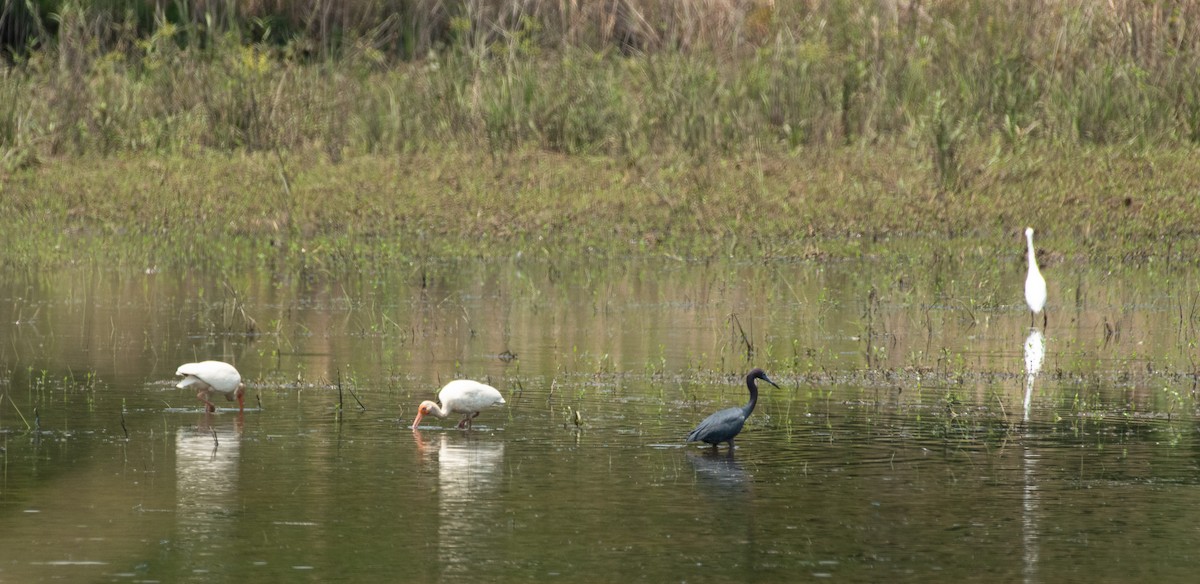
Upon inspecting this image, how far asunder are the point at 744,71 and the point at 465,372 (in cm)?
1201

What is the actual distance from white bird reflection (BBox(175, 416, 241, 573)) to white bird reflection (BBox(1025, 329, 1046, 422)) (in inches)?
165

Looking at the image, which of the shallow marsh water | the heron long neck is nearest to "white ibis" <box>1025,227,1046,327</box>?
the shallow marsh water

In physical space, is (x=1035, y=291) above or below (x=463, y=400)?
above

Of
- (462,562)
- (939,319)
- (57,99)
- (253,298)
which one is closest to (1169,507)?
(462,562)

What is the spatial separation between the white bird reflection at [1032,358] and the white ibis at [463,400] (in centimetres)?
286

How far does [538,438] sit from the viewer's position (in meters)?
10.2

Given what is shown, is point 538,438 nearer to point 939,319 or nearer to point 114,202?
point 939,319

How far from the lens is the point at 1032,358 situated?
1302cm

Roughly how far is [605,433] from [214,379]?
2101mm

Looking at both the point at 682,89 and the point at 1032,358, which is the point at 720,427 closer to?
the point at 1032,358

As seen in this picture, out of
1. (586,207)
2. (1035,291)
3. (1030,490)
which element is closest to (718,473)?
(1030,490)

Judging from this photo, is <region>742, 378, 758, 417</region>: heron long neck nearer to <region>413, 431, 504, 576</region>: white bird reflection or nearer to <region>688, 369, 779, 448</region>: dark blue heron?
<region>688, 369, 779, 448</region>: dark blue heron

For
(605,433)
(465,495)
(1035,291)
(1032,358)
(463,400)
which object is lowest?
(465,495)

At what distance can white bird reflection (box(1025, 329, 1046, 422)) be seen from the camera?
1161 cm
